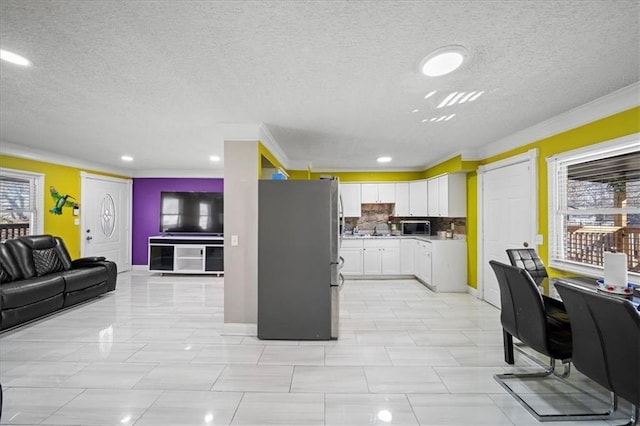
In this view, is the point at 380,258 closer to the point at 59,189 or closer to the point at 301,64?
the point at 301,64

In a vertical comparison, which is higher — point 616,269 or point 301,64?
point 301,64

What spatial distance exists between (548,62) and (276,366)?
3.19 m

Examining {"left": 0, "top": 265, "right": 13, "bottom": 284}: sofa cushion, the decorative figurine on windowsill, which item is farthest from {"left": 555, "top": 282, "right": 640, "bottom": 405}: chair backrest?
the decorative figurine on windowsill

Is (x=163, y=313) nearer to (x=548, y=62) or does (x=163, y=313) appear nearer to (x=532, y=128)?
(x=548, y=62)

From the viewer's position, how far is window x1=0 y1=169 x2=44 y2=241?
476cm

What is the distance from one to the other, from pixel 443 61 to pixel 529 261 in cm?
245

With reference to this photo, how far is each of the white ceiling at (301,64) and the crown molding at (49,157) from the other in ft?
3.66

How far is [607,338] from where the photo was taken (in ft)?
5.30

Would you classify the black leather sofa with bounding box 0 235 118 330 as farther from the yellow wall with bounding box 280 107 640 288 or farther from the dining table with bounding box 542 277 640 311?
the dining table with bounding box 542 277 640 311

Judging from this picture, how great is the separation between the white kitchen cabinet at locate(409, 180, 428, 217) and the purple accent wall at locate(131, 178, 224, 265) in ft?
14.6

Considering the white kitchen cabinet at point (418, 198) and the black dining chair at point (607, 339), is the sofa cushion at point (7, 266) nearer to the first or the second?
the black dining chair at point (607, 339)

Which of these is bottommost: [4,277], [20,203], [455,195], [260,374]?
[260,374]

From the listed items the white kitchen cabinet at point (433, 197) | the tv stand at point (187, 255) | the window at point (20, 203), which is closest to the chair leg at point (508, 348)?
the white kitchen cabinet at point (433, 197)

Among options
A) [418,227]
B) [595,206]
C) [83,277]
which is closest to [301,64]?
[595,206]
